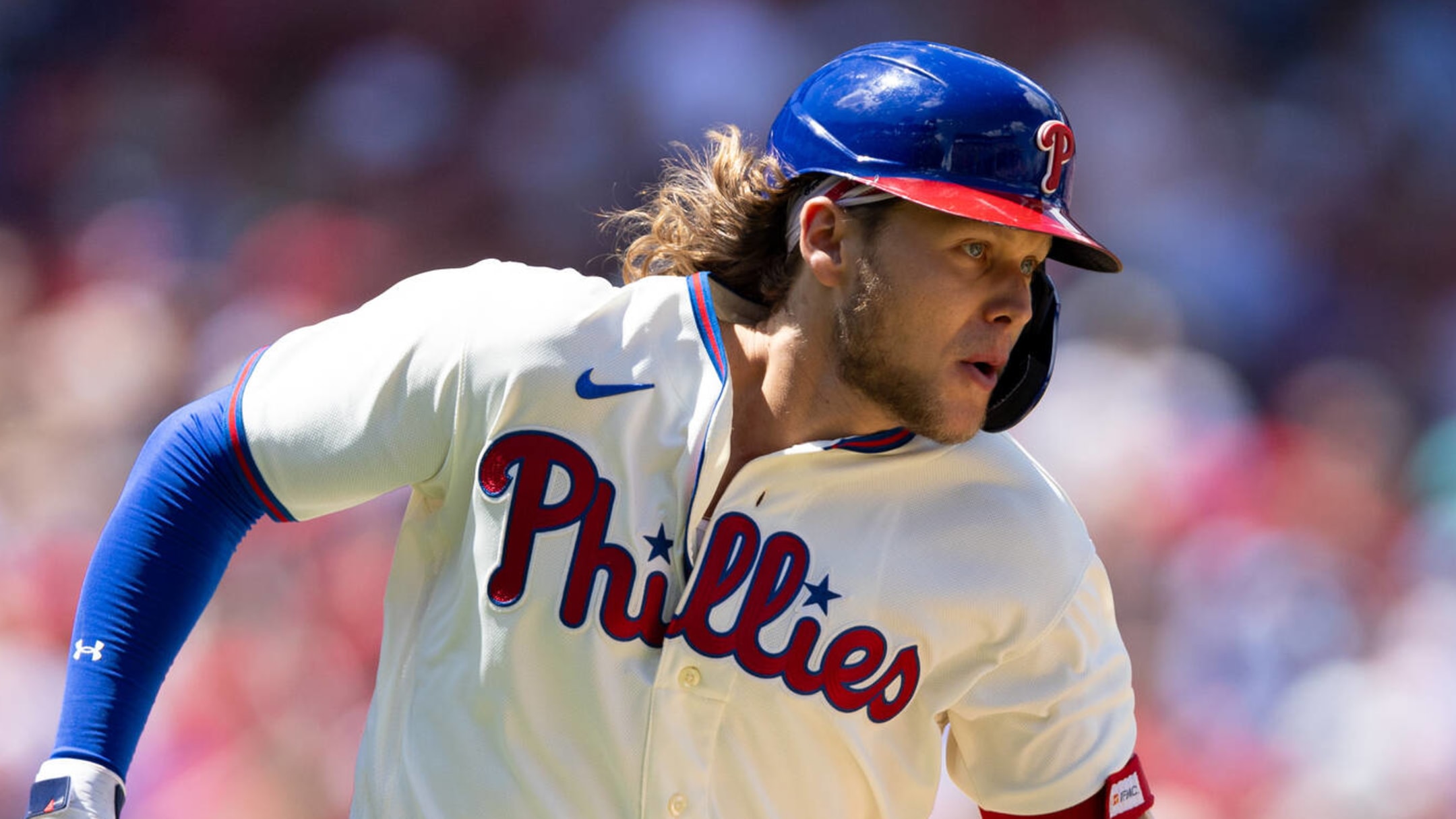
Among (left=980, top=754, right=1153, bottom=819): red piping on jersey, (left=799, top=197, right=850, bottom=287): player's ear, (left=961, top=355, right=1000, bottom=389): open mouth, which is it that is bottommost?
(left=980, top=754, right=1153, bottom=819): red piping on jersey

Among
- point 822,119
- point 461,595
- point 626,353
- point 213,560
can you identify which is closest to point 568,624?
point 461,595

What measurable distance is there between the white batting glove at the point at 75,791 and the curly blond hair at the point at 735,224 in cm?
110

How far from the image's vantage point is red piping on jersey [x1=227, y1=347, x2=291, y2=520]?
5.77 feet

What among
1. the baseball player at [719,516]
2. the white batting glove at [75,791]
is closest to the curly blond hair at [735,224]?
the baseball player at [719,516]

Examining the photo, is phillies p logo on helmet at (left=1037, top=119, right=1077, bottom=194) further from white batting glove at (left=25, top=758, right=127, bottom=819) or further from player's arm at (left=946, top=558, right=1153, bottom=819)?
white batting glove at (left=25, top=758, right=127, bottom=819)

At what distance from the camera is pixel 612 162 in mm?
4301

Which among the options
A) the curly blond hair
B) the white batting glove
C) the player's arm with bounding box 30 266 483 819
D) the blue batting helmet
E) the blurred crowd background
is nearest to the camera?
the white batting glove

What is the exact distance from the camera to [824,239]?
199cm

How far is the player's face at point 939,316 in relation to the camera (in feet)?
6.08

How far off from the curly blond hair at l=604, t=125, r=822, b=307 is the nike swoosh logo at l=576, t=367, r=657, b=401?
37 cm

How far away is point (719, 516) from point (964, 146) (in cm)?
60

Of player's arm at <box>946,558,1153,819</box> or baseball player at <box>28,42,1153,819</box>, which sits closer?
baseball player at <box>28,42,1153,819</box>

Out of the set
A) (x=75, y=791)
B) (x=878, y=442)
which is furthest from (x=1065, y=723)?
(x=75, y=791)

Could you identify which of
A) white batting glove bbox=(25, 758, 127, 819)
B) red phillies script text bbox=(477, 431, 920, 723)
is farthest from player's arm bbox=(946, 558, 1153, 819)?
white batting glove bbox=(25, 758, 127, 819)
